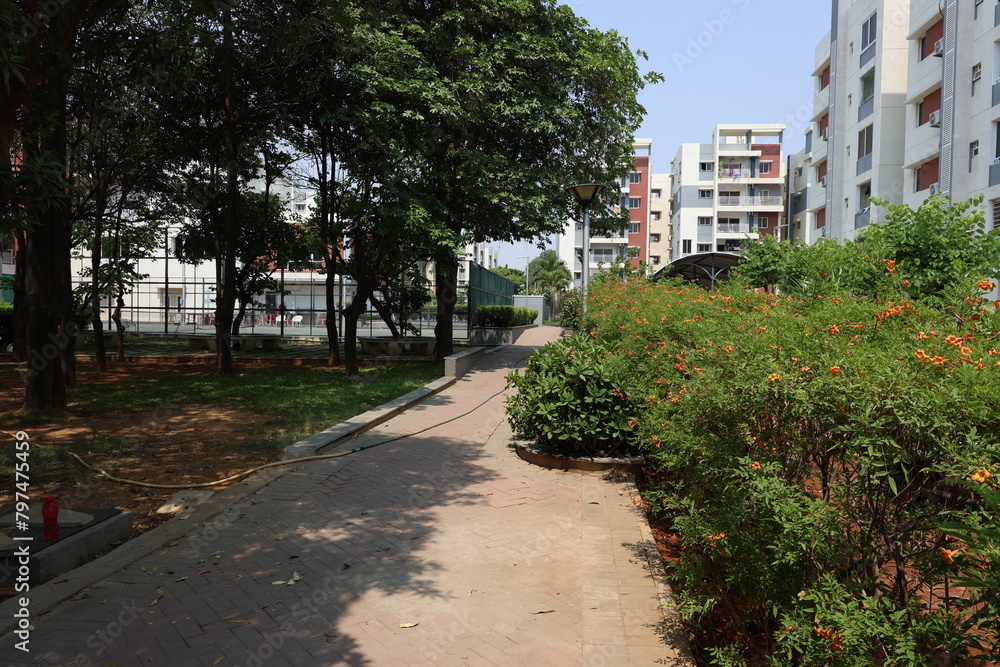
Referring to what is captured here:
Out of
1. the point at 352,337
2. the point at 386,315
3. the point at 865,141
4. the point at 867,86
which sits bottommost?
the point at 352,337

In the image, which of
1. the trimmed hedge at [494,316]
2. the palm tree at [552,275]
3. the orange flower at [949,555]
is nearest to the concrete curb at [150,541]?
the orange flower at [949,555]

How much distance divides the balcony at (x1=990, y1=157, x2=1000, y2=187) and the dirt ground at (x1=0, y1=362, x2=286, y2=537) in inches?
846

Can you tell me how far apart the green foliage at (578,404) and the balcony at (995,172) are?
18544 millimetres

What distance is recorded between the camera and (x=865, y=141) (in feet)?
96.1

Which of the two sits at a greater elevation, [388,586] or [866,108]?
[866,108]

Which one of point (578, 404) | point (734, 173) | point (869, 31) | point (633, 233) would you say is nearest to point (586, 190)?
point (578, 404)

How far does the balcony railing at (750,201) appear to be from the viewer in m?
58.1

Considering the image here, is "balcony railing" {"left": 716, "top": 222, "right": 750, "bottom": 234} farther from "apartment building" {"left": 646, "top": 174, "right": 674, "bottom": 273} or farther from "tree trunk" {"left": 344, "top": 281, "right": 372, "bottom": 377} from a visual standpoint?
"tree trunk" {"left": 344, "top": 281, "right": 372, "bottom": 377}

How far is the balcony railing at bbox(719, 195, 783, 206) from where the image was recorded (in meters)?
58.1

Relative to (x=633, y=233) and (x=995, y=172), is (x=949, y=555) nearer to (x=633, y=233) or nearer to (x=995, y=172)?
(x=995, y=172)

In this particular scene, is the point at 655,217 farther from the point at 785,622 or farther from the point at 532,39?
the point at 785,622

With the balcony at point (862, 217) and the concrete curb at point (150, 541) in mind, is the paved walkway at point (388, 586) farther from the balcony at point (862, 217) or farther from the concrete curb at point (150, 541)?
the balcony at point (862, 217)

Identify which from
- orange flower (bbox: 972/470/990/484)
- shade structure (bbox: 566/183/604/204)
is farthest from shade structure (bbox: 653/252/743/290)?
orange flower (bbox: 972/470/990/484)

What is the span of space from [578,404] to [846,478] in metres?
4.74
